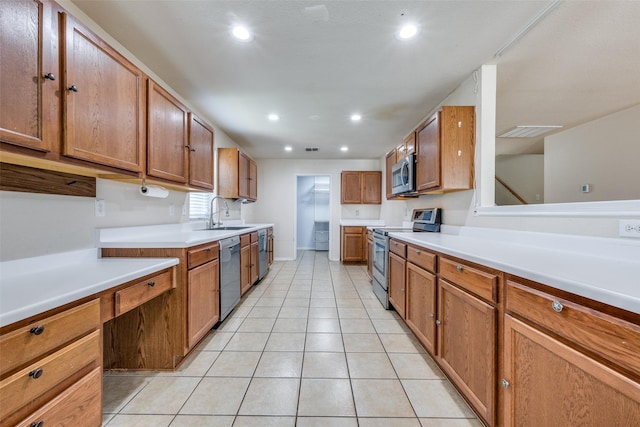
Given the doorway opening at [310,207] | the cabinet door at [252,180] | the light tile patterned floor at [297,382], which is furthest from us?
the doorway opening at [310,207]

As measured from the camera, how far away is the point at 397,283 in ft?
8.41

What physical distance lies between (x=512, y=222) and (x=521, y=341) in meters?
1.11

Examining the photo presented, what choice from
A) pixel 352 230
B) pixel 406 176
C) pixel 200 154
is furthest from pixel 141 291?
pixel 352 230

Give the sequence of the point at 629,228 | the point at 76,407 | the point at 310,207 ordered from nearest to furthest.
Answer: the point at 76,407, the point at 629,228, the point at 310,207

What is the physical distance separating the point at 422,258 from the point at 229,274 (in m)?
1.90

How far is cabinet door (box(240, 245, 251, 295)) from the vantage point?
304cm

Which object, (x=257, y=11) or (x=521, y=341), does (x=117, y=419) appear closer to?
(x=521, y=341)

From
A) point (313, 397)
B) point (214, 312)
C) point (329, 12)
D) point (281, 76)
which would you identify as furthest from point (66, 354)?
point (281, 76)

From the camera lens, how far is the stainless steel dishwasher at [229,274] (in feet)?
7.93

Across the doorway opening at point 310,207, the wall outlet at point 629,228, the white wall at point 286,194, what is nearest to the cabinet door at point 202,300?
the wall outlet at point 629,228

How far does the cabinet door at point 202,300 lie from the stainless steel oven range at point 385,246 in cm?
185

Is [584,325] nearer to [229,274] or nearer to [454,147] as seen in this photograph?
[454,147]

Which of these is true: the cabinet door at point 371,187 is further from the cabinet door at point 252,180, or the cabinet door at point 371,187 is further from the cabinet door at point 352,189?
the cabinet door at point 252,180

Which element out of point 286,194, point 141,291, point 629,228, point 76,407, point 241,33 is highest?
point 241,33
